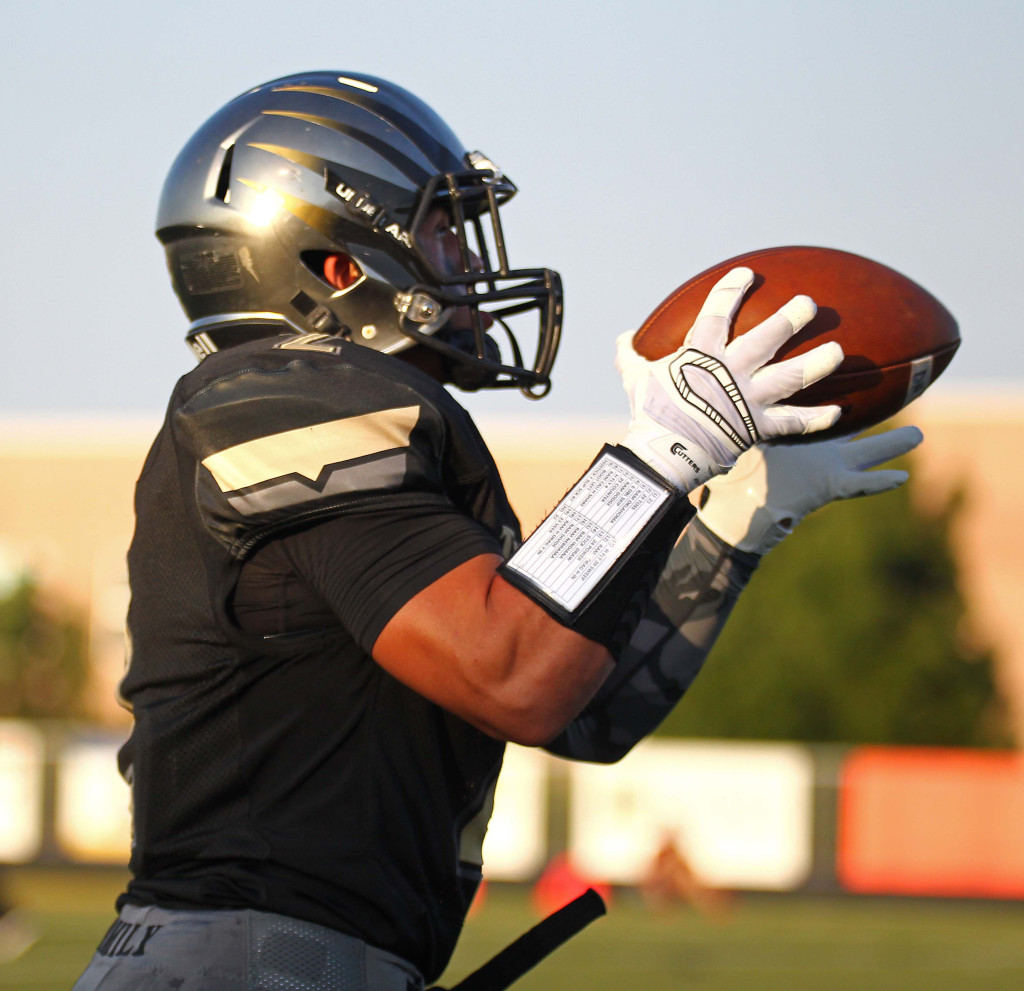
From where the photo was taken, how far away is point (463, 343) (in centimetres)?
243

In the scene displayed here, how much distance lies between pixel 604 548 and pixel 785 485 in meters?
0.84

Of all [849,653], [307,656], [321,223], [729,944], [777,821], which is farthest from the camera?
[849,653]

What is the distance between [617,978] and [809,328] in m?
7.43

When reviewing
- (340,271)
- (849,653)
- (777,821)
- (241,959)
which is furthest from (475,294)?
(849,653)

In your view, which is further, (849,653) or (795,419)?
(849,653)

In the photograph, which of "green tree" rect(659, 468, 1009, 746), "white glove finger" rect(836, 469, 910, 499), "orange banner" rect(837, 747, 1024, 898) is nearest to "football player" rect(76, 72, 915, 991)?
"white glove finger" rect(836, 469, 910, 499)

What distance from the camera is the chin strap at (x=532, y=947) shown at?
80.8 inches

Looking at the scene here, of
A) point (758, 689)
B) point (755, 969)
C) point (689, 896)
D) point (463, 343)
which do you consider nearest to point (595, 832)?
point (689, 896)

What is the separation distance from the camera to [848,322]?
219 centimetres

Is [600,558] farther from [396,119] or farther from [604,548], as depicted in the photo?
[396,119]

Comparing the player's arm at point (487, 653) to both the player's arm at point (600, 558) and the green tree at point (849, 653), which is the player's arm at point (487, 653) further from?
the green tree at point (849, 653)

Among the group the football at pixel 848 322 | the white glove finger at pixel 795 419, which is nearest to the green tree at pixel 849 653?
the football at pixel 848 322

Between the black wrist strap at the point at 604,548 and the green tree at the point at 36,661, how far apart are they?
20.5 metres

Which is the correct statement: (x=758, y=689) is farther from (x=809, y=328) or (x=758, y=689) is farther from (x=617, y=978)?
(x=809, y=328)
